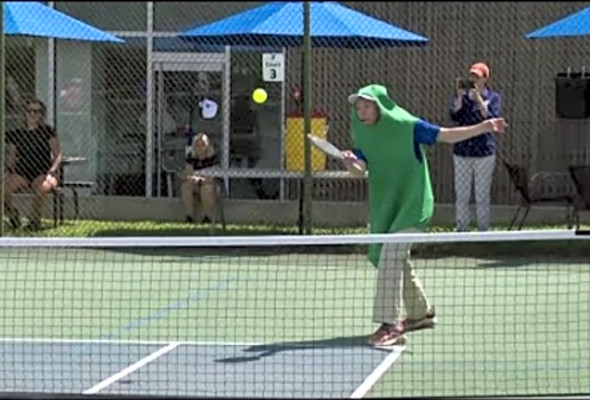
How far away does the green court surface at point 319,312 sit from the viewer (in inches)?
285

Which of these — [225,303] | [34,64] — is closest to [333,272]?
[225,303]

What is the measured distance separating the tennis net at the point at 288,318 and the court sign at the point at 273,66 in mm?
2741

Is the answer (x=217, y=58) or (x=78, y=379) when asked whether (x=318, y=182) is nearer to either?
(x=217, y=58)

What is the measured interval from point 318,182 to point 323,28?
7.04 ft

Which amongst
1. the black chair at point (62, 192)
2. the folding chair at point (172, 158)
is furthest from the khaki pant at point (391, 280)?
the folding chair at point (172, 158)

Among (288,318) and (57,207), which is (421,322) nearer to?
(288,318)

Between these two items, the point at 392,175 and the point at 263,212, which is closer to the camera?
the point at 392,175

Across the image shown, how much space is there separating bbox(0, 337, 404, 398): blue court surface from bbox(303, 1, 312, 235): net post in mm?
5095

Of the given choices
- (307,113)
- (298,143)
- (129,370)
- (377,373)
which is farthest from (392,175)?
(298,143)

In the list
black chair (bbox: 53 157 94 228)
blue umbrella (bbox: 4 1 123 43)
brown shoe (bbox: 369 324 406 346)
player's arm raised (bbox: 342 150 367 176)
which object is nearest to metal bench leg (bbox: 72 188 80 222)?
black chair (bbox: 53 157 94 228)

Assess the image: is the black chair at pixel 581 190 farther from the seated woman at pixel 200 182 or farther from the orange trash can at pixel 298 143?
the seated woman at pixel 200 182

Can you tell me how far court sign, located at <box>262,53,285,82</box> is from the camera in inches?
566

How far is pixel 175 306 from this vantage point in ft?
32.0

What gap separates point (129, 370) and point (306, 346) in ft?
4.21
